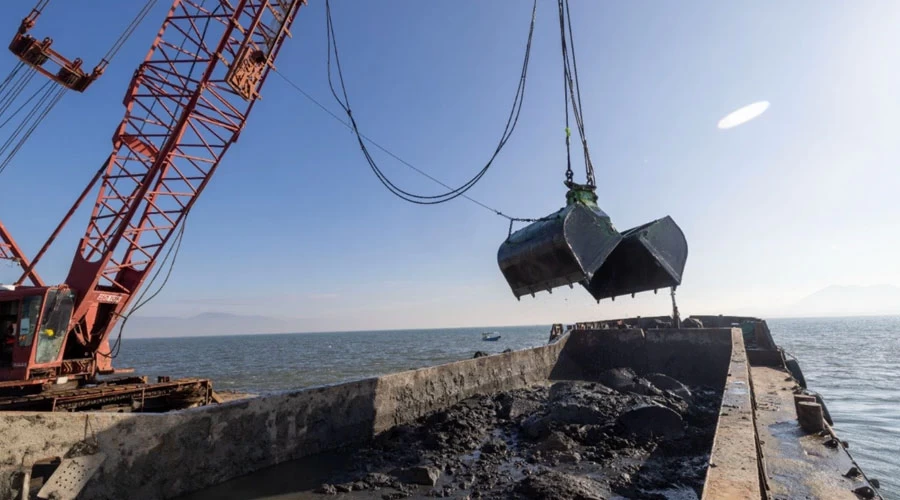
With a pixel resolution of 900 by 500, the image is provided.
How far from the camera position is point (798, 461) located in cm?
→ 488

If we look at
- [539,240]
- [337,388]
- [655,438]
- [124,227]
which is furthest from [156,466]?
[124,227]

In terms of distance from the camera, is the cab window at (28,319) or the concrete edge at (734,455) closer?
the concrete edge at (734,455)

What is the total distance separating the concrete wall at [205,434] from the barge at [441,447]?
13 mm

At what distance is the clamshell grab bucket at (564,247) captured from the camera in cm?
715

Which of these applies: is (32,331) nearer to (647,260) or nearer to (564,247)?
(564,247)

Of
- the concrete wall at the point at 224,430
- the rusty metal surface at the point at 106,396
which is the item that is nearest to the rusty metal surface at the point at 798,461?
the concrete wall at the point at 224,430

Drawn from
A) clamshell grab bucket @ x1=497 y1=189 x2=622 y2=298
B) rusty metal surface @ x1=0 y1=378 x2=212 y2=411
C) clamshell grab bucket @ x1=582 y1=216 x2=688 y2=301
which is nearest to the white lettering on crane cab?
rusty metal surface @ x1=0 y1=378 x2=212 y2=411

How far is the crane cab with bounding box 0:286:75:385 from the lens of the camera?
9.00 m

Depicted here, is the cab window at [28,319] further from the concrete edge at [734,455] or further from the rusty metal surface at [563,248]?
the concrete edge at [734,455]

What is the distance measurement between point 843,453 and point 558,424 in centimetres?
340

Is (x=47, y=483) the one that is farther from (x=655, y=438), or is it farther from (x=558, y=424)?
(x=655, y=438)

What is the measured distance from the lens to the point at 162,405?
941cm

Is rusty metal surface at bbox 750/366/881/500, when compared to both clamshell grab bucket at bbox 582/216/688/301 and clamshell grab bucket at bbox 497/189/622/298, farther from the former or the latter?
clamshell grab bucket at bbox 497/189/622/298

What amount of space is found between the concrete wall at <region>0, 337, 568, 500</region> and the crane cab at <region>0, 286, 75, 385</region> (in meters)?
6.58
